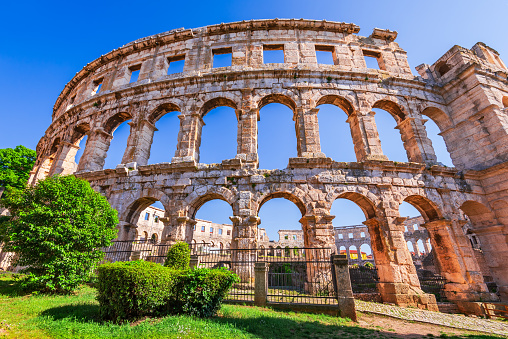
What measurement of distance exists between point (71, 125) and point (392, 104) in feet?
63.5

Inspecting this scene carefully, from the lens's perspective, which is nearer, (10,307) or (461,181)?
(10,307)

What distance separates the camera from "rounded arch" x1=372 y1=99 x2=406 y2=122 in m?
12.3

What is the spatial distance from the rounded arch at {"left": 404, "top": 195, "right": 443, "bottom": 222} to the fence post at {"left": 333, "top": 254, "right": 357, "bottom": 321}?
569 centimetres

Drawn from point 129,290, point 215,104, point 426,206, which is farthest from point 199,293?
point 426,206

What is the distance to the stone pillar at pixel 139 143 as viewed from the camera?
38.2ft

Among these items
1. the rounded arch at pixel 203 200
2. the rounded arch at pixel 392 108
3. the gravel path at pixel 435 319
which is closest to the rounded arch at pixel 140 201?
the rounded arch at pixel 203 200

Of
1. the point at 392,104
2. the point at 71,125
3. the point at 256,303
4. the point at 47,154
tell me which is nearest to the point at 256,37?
the point at 392,104

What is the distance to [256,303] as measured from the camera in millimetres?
6574

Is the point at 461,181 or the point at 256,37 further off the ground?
the point at 256,37

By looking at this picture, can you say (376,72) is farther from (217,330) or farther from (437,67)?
(217,330)

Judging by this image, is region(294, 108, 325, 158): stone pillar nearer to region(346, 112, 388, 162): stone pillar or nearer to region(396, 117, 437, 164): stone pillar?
region(346, 112, 388, 162): stone pillar

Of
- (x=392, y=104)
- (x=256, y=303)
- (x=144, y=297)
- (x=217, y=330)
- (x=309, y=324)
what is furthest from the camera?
(x=392, y=104)

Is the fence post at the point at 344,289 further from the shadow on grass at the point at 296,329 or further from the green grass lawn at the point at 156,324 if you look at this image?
the shadow on grass at the point at 296,329

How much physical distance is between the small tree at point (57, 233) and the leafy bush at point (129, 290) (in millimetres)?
2846
